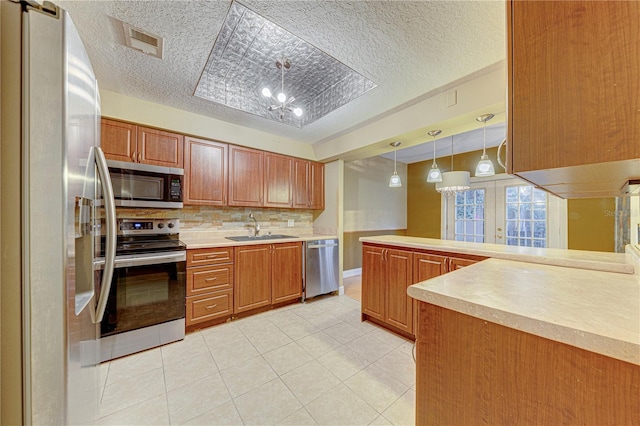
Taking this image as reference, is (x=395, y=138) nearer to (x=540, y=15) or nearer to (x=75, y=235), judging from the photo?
(x=540, y=15)

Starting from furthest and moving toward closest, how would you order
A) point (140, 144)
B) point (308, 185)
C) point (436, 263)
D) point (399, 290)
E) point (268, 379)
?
point (308, 185) < point (140, 144) < point (399, 290) < point (436, 263) < point (268, 379)

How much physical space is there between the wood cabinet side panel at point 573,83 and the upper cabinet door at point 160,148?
9.44ft

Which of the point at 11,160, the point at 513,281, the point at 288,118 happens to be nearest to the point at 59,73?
the point at 11,160

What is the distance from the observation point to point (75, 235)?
666mm

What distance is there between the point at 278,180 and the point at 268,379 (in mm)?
2387

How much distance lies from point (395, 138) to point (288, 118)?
1.28 metres

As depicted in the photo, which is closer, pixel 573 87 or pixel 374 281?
pixel 573 87

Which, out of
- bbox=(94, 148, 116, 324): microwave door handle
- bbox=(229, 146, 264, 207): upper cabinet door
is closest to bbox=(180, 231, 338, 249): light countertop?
bbox=(229, 146, 264, 207): upper cabinet door

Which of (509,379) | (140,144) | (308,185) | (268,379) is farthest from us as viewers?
(308,185)

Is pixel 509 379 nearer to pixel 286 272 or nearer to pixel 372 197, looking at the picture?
pixel 286 272

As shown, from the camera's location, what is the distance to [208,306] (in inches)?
96.3

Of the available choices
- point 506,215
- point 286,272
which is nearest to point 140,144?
point 286,272

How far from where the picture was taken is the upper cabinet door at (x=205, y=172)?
266 centimetres

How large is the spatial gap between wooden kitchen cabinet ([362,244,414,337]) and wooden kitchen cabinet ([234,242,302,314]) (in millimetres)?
968
